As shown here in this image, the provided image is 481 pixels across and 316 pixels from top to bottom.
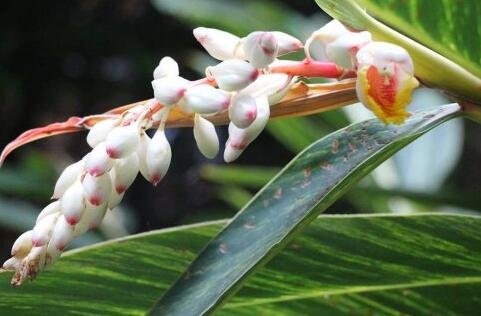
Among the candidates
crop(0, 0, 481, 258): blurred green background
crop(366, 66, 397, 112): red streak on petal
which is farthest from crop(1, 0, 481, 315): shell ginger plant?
crop(0, 0, 481, 258): blurred green background

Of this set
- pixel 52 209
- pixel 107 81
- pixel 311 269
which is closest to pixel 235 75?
pixel 52 209

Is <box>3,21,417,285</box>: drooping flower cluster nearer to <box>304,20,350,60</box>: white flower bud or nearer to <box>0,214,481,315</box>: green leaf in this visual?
<box>304,20,350,60</box>: white flower bud

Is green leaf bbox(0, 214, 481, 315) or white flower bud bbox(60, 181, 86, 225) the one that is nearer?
white flower bud bbox(60, 181, 86, 225)

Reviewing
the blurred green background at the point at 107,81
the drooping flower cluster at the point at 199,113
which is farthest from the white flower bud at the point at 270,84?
the blurred green background at the point at 107,81

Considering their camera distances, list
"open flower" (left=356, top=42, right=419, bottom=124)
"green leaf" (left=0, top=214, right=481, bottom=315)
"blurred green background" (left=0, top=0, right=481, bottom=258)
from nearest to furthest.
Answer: "open flower" (left=356, top=42, right=419, bottom=124), "green leaf" (left=0, top=214, right=481, bottom=315), "blurred green background" (left=0, top=0, right=481, bottom=258)

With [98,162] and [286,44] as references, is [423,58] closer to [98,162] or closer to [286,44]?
[286,44]

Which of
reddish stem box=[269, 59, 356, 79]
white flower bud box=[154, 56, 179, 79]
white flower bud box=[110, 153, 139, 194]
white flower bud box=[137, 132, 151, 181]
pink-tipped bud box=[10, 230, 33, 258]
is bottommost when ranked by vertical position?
pink-tipped bud box=[10, 230, 33, 258]
